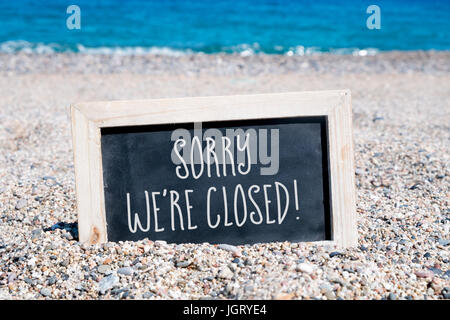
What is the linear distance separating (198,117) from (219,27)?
43.9 feet

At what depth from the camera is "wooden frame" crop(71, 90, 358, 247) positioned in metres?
2.05

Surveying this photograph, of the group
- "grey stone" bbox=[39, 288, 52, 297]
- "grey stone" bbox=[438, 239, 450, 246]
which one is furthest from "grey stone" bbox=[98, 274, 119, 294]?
"grey stone" bbox=[438, 239, 450, 246]

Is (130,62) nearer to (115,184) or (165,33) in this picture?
(165,33)

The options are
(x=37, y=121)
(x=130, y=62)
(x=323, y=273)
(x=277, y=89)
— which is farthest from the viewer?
(x=130, y=62)

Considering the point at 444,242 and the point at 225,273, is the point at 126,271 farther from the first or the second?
the point at 444,242

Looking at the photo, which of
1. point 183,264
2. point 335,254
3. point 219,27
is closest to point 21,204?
point 183,264

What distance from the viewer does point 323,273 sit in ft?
6.36

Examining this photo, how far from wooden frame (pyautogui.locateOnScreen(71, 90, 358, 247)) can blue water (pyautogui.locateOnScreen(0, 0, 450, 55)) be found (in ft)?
31.2

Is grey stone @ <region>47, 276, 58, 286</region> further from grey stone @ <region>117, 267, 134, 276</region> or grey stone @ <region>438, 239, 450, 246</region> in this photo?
grey stone @ <region>438, 239, 450, 246</region>

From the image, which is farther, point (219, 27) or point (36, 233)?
point (219, 27)

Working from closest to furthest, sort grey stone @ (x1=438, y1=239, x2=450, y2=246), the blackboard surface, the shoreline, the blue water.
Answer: the blackboard surface
grey stone @ (x1=438, y1=239, x2=450, y2=246)
the shoreline
the blue water

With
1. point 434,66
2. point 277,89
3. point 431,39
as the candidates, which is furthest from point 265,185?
point 431,39

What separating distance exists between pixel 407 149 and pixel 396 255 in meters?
1.91

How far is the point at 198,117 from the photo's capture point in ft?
6.79
